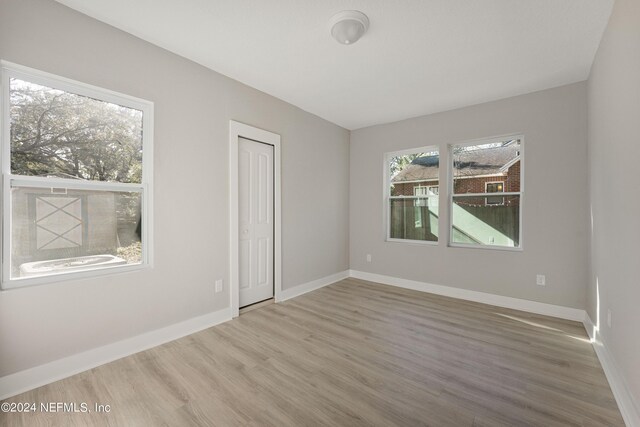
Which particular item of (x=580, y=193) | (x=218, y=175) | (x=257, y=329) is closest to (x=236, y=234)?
(x=218, y=175)

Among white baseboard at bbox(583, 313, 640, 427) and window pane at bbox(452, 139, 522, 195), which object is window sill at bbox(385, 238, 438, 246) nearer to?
window pane at bbox(452, 139, 522, 195)

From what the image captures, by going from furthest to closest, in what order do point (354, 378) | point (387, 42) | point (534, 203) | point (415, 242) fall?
point (415, 242) → point (534, 203) → point (387, 42) → point (354, 378)

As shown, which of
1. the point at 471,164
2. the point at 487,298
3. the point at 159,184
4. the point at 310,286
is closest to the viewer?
the point at 159,184

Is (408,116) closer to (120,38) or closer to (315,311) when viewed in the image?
(315,311)

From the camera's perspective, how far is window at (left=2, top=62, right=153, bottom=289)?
6.10ft

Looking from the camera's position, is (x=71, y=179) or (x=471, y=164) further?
(x=471, y=164)

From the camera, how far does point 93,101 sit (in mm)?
2201

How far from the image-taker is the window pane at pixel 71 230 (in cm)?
188

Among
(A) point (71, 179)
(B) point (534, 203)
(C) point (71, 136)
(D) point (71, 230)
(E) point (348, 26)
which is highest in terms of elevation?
(E) point (348, 26)

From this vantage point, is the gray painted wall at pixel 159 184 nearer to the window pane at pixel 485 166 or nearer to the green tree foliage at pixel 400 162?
the green tree foliage at pixel 400 162

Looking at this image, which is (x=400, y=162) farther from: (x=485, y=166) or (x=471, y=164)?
(x=485, y=166)

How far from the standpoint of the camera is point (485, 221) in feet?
12.4

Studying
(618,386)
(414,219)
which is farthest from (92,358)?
(414,219)

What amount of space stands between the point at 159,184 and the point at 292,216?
182 centimetres
